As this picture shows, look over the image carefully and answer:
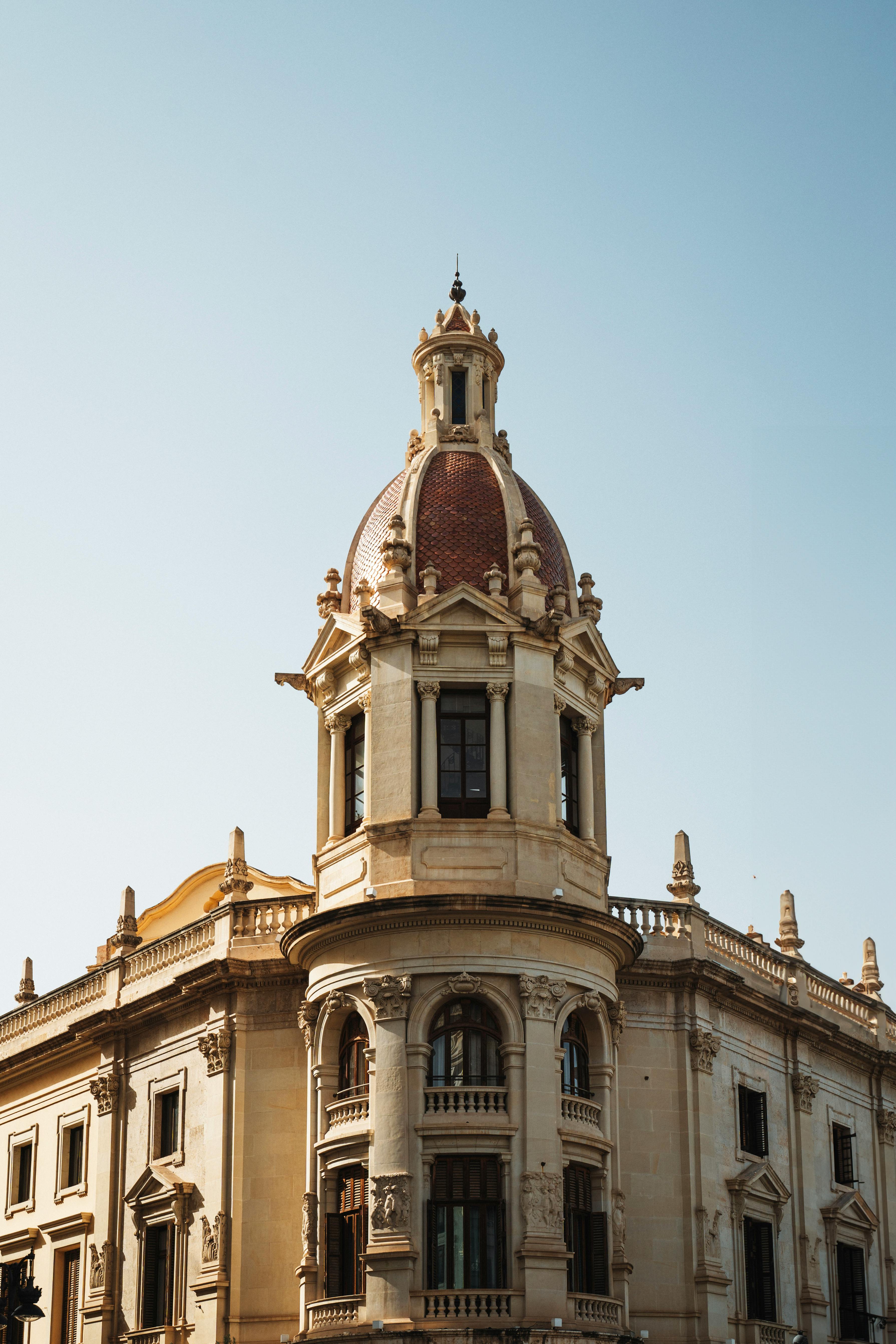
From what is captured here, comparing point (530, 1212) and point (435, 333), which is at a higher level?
point (435, 333)

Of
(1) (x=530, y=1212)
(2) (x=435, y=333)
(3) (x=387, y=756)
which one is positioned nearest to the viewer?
(1) (x=530, y=1212)

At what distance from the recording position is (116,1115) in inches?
1799

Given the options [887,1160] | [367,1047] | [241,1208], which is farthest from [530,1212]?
[887,1160]

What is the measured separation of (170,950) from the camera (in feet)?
149

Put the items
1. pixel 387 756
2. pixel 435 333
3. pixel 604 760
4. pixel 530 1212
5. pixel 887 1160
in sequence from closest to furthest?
pixel 530 1212
pixel 387 756
pixel 604 760
pixel 435 333
pixel 887 1160

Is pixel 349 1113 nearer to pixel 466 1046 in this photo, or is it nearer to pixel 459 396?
pixel 466 1046

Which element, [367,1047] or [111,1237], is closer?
[367,1047]

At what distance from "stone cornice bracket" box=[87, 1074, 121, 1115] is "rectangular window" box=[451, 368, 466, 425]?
1815cm

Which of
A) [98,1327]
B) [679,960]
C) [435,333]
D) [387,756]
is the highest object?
[435,333]

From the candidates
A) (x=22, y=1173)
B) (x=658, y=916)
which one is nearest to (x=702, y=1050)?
(x=658, y=916)

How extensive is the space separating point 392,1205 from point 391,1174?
1.87 feet

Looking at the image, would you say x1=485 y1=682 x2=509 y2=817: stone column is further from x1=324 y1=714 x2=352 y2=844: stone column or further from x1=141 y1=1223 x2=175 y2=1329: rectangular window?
x1=141 y1=1223 x2=175 y2=1329: rectangular window

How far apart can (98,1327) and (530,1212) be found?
13.8 meters

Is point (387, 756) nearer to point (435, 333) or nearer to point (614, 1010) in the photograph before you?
point (614, 1010)
